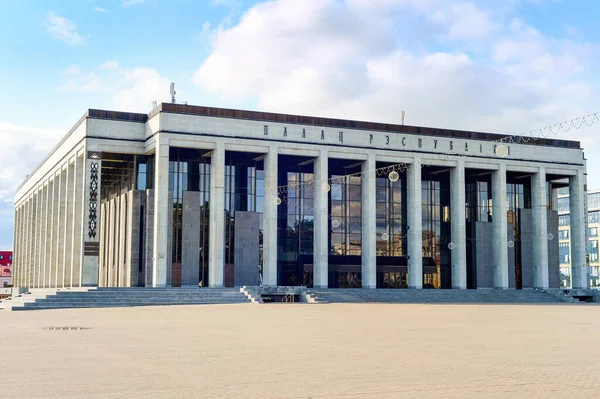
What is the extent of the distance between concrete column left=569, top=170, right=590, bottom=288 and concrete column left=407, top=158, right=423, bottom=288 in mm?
18020

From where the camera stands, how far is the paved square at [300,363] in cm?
1188

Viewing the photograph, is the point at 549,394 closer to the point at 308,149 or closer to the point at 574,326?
the point at 574,326

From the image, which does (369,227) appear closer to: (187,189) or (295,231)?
(295,231)

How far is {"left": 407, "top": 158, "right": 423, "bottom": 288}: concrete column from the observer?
71375 mm

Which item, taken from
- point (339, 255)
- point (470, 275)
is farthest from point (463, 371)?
point (470, 275)

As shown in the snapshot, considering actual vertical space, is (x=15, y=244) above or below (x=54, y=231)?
below

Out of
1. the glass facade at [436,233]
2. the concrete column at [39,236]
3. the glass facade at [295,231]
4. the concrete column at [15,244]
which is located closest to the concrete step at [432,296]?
the glass facade at [436,233]

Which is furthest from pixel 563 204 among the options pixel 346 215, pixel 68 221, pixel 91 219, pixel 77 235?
pixel 91 219

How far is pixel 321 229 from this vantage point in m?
67.4

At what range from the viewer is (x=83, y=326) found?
2767 cm

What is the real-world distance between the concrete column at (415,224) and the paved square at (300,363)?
45.3 metres

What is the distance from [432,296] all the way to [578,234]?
22328 mm

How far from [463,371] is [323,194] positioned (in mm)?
54016

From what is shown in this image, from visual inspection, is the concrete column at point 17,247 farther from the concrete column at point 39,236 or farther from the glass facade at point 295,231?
the glass facade at point 295,231
